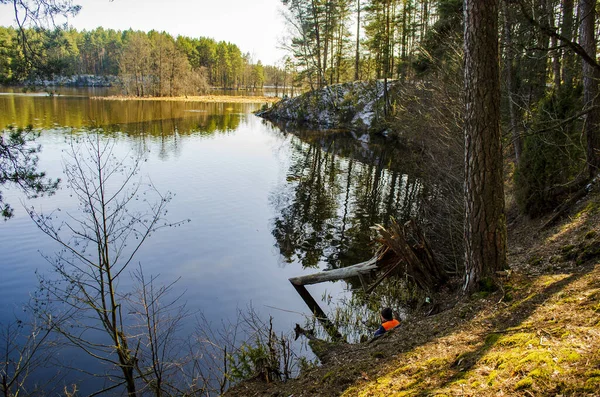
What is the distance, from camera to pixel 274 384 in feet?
22.3

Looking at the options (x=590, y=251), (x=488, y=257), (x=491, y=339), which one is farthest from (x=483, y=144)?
(x=491, y=339)

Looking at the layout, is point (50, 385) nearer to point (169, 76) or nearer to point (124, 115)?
point (124, 115)

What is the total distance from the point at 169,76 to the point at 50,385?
82820 millimetres

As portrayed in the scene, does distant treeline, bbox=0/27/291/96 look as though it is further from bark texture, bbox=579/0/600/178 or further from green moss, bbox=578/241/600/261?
bark texture, bbox=579/0/600/178

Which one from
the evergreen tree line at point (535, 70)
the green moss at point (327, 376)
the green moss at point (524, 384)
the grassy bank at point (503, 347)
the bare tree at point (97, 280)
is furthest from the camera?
the evergreen tree line at point (535, 70)

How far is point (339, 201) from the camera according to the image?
19.9 metres

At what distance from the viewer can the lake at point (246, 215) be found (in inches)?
440

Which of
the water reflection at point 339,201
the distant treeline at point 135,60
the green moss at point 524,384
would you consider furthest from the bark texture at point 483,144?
the distant treeline at point 135,60

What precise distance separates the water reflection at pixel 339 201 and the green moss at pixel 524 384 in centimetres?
802

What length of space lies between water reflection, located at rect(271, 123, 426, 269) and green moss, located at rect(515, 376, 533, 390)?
8.02 metres

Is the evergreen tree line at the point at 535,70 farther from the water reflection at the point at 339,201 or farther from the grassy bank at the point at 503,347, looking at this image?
the water reflection at the point at 339,201

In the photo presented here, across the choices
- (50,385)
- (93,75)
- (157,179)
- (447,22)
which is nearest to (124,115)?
(157,179)

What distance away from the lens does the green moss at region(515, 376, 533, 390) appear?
356 centimetres

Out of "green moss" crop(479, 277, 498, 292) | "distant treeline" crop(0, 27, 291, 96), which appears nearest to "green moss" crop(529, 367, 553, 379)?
"green moss" crop(479, 277, 498, 292)
